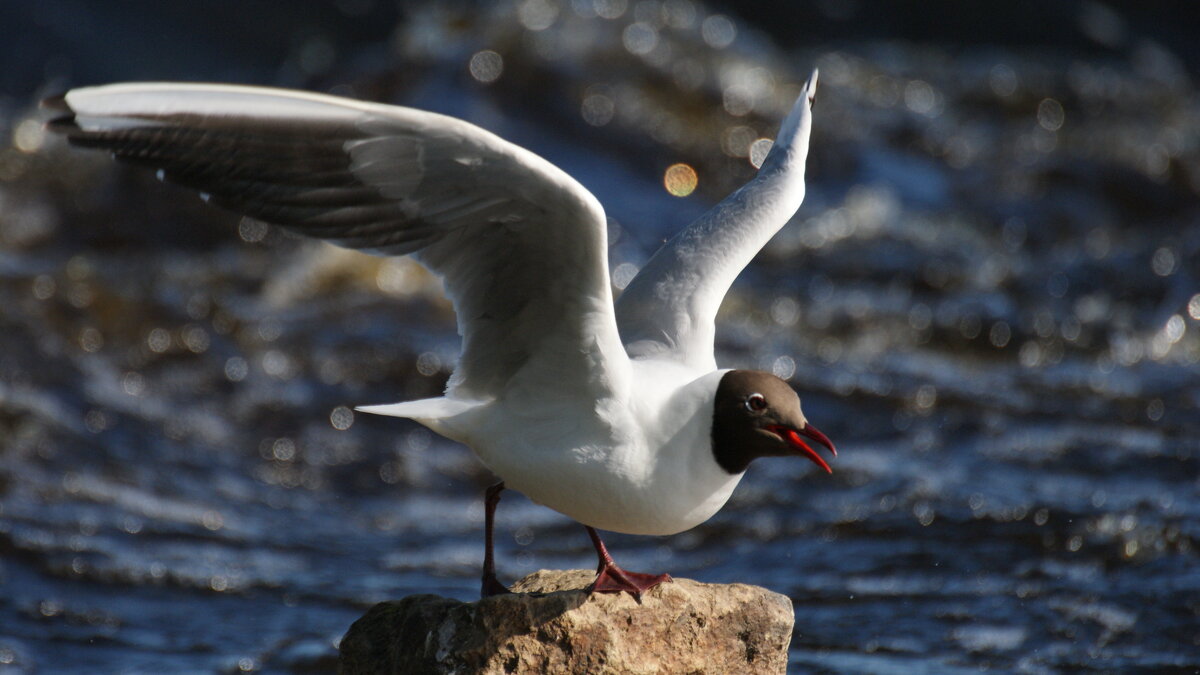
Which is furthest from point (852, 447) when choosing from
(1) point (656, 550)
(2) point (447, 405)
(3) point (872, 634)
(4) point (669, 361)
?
(2) point (447, 405)

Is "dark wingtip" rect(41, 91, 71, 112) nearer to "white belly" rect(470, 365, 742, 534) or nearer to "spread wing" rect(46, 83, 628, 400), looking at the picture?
"spread wing" rect(46, 83, 628, 400)

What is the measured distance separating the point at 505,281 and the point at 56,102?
1.45 meters

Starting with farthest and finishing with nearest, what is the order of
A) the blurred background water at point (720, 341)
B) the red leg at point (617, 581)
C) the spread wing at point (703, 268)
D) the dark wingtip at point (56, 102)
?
the blurred background water at point (720, 341) → the spread wing at point (703, 268) → the red leg at point (617, 581) → the dark wingtip at point (56, 102)

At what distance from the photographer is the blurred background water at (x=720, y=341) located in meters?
7.03

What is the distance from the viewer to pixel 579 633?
14.7 ft

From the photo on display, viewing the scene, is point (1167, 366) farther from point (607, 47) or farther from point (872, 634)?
point (607, 47)

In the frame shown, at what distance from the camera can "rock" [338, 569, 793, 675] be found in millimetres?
4457

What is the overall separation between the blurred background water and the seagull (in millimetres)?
2086

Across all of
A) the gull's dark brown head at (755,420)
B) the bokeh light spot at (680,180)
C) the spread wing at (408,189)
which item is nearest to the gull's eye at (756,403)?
the gull's dark brown head at (755,420)

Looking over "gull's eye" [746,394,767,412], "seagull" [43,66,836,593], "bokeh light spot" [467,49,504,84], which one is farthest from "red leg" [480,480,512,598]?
"bokeh light spot" [467,49,504,84]

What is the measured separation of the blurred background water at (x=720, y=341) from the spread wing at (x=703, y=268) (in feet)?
6.05

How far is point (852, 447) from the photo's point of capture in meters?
8.90

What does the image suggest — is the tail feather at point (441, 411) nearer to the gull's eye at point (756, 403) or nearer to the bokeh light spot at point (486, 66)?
the gull's eye at point (756, 403)

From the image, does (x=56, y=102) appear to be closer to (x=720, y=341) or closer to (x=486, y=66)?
(x=720, y=341)
